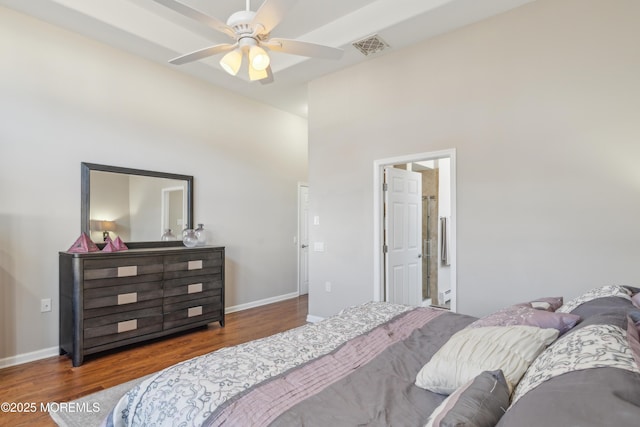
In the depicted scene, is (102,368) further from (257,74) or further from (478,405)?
(478,405)

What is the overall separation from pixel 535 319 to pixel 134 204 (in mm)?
3973

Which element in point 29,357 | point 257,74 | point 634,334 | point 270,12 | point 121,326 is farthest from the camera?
point 121,326

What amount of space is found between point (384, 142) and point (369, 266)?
146cm

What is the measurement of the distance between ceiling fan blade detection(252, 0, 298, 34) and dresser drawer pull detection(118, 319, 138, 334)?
2.98m

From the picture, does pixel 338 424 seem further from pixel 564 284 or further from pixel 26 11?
pixel 26 11

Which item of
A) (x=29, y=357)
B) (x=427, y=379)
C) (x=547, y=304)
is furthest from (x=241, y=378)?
(x=29, y=357)

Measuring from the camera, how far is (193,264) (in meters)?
3.99

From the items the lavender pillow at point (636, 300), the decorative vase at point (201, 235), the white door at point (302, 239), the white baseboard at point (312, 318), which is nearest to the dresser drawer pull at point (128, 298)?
the decorative vase at point (201, 235)

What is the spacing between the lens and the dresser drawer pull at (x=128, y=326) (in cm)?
333

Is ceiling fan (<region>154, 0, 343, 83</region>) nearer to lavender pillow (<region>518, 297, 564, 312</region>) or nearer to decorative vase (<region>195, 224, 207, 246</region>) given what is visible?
lavender pillow (<region>518, 297, 564, 312</region>)

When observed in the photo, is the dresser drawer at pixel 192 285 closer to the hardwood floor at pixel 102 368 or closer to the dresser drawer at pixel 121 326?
the dresser drawer at pixel 121 326

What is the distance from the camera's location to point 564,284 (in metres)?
2.77

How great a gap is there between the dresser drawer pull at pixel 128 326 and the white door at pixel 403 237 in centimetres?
274

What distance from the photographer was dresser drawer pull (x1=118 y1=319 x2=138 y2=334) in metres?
3.33
